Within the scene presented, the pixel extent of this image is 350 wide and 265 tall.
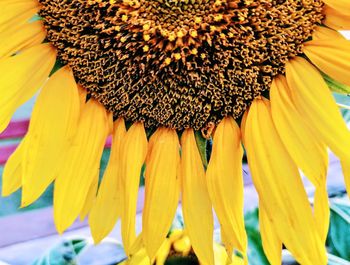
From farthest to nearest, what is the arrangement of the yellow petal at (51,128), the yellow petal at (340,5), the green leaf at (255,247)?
the green leaf at (255,247), the yellow petal at (51,128), the yellow petal at (340,5)

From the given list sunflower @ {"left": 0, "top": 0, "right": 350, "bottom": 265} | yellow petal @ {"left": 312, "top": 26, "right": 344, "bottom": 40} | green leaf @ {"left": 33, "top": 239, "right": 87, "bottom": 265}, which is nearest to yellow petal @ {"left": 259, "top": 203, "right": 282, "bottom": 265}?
sunflower @ {"left": 0, "top": 0, "right": 350, "bottom": 265}

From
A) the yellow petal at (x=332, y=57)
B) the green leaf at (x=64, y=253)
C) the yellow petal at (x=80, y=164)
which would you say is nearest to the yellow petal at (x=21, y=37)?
the yellow petal at (x=80, y=164)

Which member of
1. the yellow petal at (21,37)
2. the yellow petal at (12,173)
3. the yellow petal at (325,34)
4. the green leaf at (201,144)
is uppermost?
the yellow petal at (325,34)

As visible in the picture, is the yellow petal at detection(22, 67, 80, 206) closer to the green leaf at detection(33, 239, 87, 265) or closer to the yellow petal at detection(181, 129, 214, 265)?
the yellow petal at detection(181, 129, 214, 265)

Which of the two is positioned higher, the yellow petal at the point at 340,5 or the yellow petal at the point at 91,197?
the yellow petal at the point at 340,5

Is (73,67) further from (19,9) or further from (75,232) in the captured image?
(75,232)

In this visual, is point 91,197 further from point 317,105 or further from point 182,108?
point 317,105

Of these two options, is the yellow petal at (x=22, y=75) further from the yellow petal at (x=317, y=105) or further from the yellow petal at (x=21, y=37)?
the yellow petal at (x=317, y=105)

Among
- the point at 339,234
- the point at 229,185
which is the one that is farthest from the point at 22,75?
the point at 339,234
